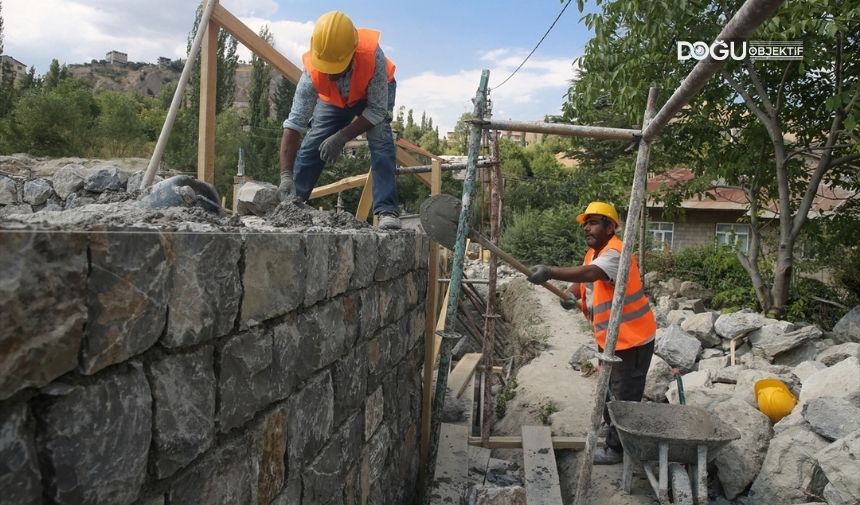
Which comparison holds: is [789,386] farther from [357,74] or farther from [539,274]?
[357,74]

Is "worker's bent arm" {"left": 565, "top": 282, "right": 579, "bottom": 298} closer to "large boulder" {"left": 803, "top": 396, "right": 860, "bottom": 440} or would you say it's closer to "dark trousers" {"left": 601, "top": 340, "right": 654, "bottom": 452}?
"dark trousers" {"left": 601, "top": 340, "right": 654, "bottom": 452}

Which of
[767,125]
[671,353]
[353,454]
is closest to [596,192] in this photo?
[767,125]

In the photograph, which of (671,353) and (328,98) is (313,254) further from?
(671,353)

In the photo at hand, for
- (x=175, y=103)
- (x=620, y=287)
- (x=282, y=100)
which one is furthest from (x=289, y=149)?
(x=282, y=100)

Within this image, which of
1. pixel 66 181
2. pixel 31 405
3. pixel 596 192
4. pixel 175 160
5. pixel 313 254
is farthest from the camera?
pixel 175 160

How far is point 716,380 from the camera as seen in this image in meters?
5.76

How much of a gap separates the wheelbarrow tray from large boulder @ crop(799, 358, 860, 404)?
1.13 metres

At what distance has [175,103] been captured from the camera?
2670 millimetres

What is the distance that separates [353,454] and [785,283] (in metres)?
7.98

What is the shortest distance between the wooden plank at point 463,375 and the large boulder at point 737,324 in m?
3.21

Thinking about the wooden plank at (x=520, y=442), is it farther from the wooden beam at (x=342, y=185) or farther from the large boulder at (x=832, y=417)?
the wooden beam at (x=342, y=185)

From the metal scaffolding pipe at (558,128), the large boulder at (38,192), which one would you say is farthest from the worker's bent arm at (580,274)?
the large boulder at (38,192)

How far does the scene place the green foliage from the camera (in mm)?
18453

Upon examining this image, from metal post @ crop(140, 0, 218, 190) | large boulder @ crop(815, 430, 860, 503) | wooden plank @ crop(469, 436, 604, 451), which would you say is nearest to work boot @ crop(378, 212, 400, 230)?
metal post @ crop(140, 0, 218, 190)
